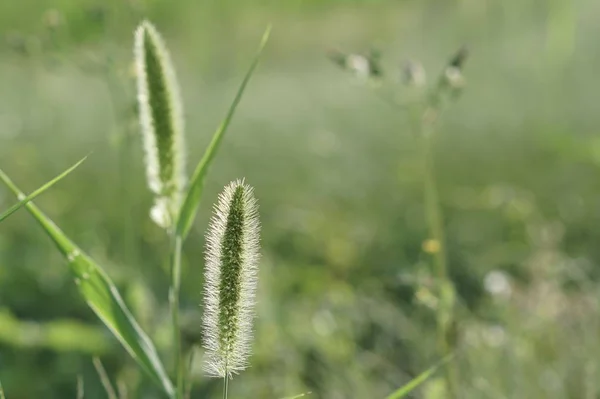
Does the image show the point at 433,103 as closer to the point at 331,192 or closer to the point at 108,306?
the point at 108,306

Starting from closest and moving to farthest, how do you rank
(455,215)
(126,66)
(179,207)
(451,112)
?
(179,207) → (126,66) → (455,215) → (451,112)

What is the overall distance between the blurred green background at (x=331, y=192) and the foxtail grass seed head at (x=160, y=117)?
397mm

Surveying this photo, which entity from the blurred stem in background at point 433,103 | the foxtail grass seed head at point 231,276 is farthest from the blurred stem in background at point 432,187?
the foxtail grass seed head at point 231,276

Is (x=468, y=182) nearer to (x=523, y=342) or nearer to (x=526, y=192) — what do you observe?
(x=526, y=192)

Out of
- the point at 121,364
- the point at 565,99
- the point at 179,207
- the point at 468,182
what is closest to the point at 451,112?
the point at 565,99

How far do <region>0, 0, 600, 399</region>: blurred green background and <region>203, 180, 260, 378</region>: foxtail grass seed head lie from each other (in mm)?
675

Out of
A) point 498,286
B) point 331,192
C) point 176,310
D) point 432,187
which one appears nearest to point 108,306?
point 176,310

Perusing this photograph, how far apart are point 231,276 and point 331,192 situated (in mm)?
3689

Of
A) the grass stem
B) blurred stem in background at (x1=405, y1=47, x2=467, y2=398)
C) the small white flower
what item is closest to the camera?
the grass stem

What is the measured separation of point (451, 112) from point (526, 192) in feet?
5.69

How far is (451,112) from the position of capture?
5.80 m

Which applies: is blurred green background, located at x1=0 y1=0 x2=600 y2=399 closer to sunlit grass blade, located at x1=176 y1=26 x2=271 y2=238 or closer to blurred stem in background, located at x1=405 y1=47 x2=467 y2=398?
blurred stem in background, located at x1=405 y1=47 x2=467 y2=398

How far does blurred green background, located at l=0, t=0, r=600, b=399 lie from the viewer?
219 centimetres

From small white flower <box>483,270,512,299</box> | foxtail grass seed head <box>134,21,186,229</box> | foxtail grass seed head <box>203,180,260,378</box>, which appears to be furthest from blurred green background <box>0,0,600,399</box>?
foxtail grass seed head <box>203,180,260,378</box>
